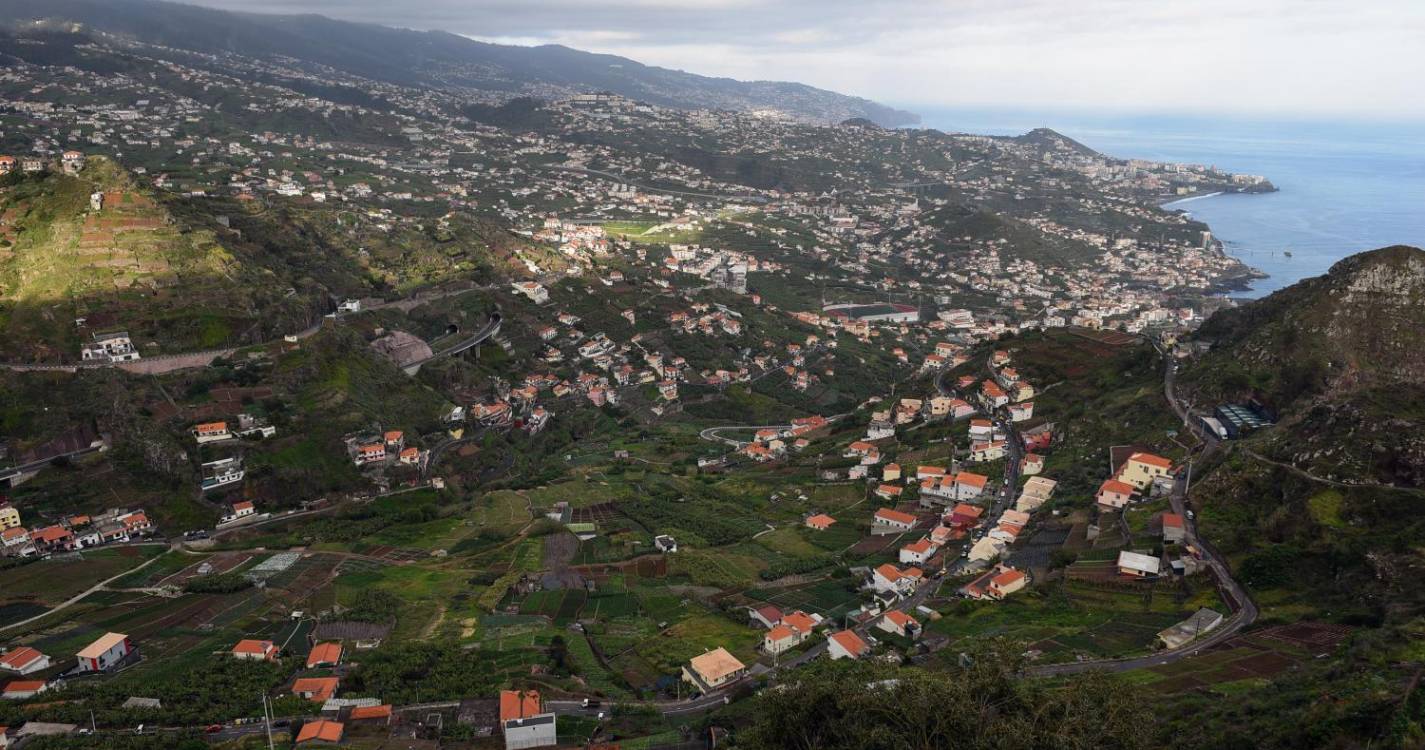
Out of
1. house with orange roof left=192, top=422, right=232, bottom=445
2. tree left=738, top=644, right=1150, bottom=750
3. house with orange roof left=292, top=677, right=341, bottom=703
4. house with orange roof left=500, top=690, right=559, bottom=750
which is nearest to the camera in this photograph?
tree left=738, top=644, right=1150, bottom=750

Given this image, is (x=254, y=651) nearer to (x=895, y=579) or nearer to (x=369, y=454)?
(x=369, y=454)

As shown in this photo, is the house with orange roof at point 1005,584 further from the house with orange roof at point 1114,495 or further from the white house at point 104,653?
the white house at point 104,653

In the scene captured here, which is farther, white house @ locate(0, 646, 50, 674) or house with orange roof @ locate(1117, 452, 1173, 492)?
house with orange roof @ locate(1117, 452, 1173, 492)

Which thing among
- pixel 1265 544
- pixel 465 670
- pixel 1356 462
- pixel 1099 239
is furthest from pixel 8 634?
pixel 1099 239

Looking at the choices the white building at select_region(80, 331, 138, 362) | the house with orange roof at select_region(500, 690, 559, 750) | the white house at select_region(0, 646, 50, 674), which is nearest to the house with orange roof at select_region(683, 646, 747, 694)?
the house with orange roof at select_region(500, 690, 559, 750)

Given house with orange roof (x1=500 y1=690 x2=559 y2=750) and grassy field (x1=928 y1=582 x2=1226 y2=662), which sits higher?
grassy field (x1=928 y1=582 x2=1226 y2=662)

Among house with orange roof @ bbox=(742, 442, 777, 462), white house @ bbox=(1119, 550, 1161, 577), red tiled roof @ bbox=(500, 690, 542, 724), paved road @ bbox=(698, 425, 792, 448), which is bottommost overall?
paved road @ bbox=(698, 425, 792, 448)

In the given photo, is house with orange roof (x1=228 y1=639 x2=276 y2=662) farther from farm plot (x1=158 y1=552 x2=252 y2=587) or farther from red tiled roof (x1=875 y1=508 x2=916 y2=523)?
red tiled roof (x1=875 y1=508 x2=916 y2=523)
